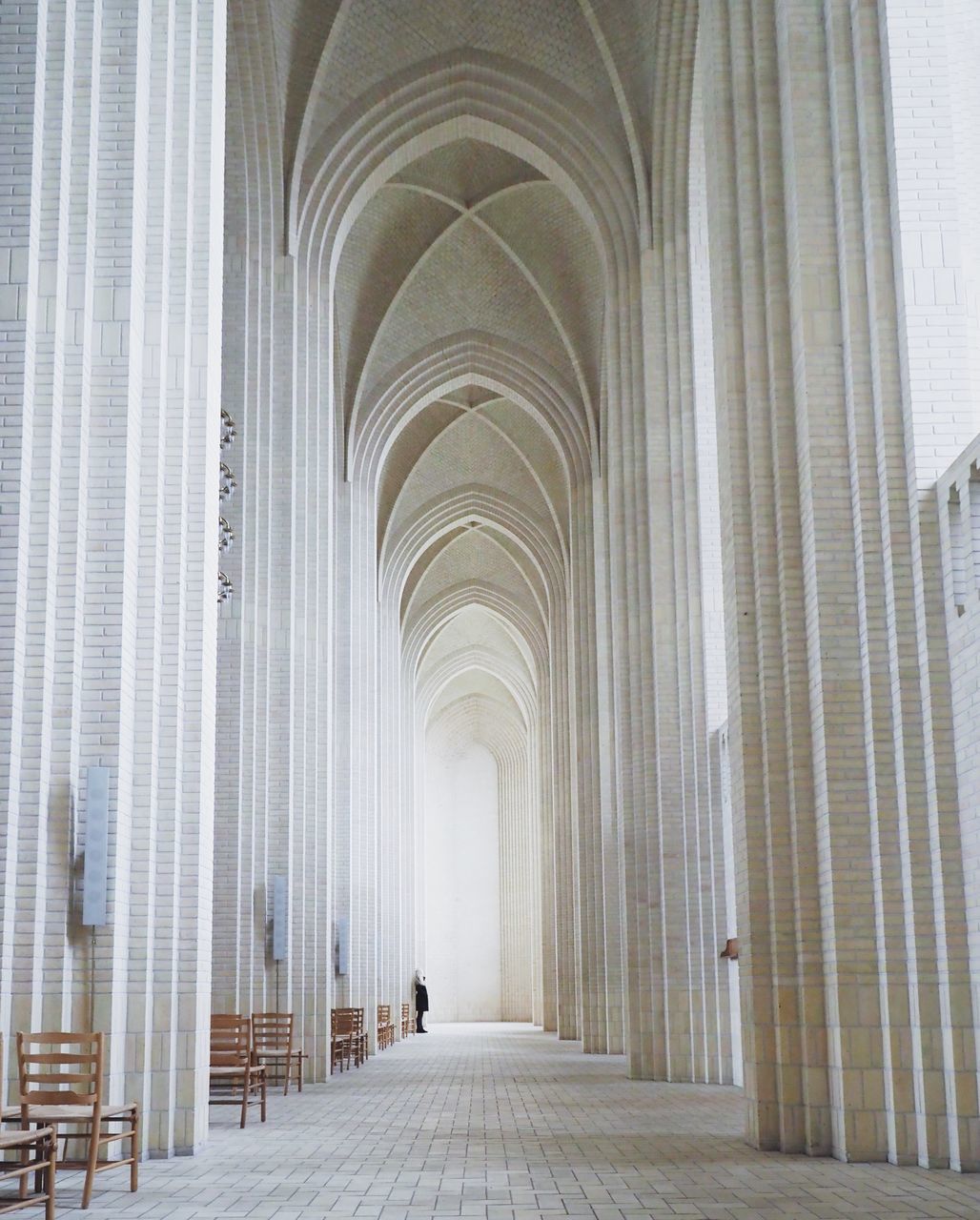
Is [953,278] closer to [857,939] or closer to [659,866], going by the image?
[857,939]

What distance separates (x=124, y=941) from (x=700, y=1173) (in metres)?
4.06

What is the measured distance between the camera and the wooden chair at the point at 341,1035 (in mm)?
21219

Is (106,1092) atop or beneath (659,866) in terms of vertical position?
beneath

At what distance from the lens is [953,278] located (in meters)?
9.95

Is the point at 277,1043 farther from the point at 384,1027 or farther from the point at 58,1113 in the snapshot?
the point at 384,1027

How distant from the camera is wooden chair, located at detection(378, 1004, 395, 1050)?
28984mm

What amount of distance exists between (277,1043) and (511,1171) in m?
7.32

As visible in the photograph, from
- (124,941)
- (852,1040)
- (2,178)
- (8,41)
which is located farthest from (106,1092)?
(8,41)

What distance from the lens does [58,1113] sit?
8281 millimetres

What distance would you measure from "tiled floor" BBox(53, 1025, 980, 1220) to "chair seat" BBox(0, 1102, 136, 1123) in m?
0.43

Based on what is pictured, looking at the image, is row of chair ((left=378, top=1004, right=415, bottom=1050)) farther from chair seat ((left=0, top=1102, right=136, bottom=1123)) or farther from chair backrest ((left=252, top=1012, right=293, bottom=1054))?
chair seat ((left=0, top=1102, right=136, bottom=1123))

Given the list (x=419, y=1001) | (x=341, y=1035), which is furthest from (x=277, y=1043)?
(x=419, y=1001)

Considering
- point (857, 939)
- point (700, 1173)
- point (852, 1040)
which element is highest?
point (857, 939)

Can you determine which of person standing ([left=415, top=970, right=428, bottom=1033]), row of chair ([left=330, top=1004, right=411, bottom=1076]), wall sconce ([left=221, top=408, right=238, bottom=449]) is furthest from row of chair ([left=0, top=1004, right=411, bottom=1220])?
person standing ([left=415, top=970, right=428, bottom=1033])
